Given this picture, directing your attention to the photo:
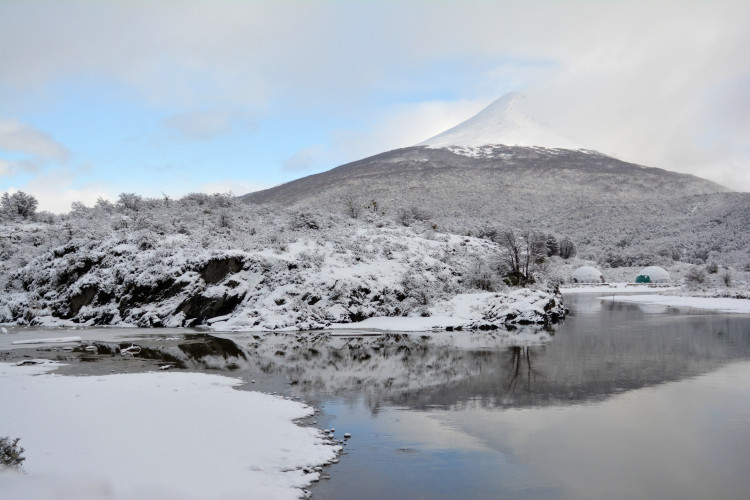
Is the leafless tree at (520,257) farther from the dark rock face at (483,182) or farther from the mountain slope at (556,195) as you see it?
the dark rock face at (483,182)

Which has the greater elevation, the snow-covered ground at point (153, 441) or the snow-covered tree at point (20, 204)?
the snow-covered tree at point (20, 204)

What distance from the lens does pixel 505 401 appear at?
1305 centimetres

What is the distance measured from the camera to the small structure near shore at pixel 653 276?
81738mm

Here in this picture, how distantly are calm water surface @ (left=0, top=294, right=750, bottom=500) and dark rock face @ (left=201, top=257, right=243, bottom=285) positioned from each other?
5.18 meters

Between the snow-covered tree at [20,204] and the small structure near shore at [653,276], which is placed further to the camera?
the small structure near shore at [653,276]

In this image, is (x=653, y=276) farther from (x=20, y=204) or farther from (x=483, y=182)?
(x=20, y=204)

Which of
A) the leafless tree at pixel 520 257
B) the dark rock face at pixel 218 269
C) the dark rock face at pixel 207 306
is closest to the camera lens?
the dark rock face at pixel 207 306

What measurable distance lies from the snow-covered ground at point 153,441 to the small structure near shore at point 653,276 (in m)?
82.3

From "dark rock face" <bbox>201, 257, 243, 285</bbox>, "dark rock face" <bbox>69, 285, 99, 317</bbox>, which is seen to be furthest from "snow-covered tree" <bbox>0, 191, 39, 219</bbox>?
"dark rock face" <bbox>201, 257, 243, 285</bbox>

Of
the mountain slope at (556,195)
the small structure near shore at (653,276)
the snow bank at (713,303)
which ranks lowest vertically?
the snow bank at (713,303)

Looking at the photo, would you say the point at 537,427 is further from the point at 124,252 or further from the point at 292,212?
the point at 292,212

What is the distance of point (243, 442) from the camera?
933 centimetres

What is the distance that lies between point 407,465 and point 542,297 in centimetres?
2554

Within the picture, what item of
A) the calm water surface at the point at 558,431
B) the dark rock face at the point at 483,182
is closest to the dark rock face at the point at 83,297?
the calm water surface at the point at 558,431
